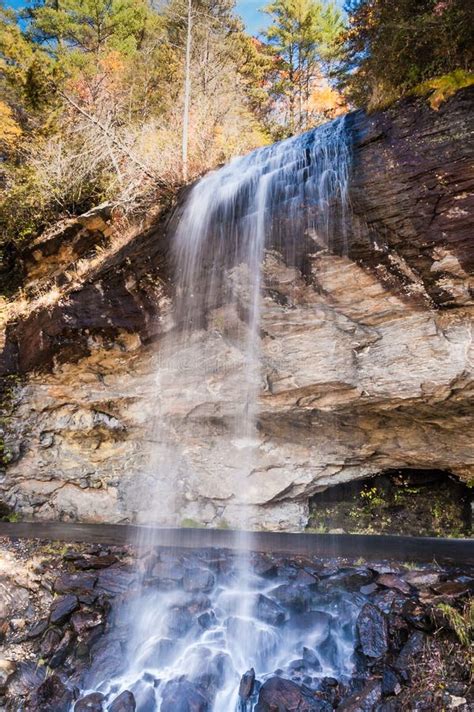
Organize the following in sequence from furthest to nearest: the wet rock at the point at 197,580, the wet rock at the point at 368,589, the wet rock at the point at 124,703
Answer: the wet rock at the point at 197,580 → the wet rock at the point at 368,589 → the wet rock at the point at 124,703

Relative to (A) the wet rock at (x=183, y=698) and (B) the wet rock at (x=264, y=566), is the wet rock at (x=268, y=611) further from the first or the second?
(A) the wet rock at (x=183, y=698)

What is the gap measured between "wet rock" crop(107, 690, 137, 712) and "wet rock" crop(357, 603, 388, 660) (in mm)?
2609

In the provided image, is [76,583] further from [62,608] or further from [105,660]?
[105,660]

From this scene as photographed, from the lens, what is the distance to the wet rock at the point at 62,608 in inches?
212

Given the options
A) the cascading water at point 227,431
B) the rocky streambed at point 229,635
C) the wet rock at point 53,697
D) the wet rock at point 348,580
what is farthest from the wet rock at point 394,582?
the wet rock at point 53,697

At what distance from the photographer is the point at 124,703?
4.22m

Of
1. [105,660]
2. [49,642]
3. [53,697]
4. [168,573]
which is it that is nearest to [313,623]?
[168,573]

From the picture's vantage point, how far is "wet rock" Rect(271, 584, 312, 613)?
5.67 meters

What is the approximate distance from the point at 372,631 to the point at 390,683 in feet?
2.20

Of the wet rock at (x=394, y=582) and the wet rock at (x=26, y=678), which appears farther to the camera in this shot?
the wet rock at (x=394, y=582)

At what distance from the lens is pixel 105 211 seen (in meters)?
9.46

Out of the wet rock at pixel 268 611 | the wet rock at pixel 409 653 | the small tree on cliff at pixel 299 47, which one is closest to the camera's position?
the wet rock at pixel 409 653

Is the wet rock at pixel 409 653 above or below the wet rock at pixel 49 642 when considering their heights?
above

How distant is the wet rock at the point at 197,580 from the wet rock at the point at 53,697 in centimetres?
206
